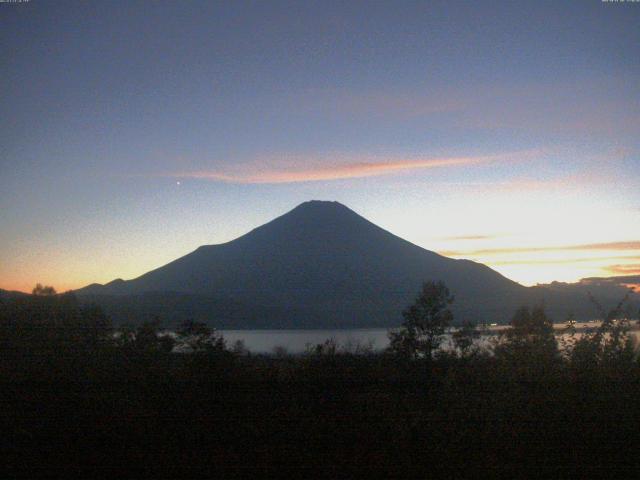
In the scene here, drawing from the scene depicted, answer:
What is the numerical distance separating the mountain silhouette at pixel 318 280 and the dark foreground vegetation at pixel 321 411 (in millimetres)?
15610

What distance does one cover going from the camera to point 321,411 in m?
5.03

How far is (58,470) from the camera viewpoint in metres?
3.95

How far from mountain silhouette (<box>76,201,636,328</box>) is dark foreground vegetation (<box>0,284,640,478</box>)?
15.6 m

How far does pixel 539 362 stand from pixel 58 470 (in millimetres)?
4223

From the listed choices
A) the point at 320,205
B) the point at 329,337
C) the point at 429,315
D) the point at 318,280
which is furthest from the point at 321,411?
the point at 320,205

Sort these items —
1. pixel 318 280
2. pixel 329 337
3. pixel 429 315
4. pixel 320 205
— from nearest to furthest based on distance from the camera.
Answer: pixel 329 337
pixel 429 315
pixel 318 280
pixel 320 205

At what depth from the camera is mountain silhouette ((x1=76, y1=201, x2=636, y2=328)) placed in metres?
30.2

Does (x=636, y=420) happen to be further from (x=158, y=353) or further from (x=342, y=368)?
(x=158, y=353)

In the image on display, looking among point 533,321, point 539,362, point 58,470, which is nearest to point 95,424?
point 58,470

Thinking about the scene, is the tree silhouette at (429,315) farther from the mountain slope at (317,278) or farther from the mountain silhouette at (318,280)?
the mountain slope at (317,278)

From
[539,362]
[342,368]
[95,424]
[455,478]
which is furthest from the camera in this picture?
[342,368]

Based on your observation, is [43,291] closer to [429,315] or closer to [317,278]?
[429,315]

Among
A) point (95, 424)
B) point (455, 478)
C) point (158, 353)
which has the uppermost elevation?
point (158, 353)

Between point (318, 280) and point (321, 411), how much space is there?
42.5m
